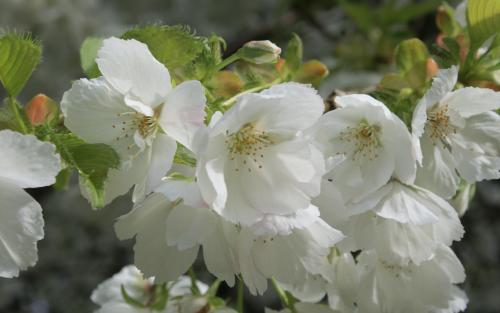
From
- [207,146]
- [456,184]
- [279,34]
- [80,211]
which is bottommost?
[80,211]

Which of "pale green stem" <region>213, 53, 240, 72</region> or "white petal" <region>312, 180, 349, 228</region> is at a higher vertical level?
"pale green stem" <region>213, 53, 240, 72</region>

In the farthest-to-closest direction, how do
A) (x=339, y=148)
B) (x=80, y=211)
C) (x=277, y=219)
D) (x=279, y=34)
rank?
(x=80, y=211) < (x=279, y=34) < (x=339, y=148) < (x=277, y=219)

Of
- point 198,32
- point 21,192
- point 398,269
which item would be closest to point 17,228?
point 21,192

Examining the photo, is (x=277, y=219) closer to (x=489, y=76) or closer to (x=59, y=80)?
(x=489, y=76)

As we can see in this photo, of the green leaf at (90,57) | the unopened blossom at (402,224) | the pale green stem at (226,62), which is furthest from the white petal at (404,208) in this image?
the green leaf at (90,57)

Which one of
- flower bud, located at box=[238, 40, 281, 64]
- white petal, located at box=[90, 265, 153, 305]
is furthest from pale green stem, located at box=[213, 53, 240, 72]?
white petal, located at box=[90, 265, 153, 305]

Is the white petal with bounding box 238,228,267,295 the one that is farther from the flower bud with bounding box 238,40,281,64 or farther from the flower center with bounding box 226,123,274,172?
the flower bud with bounding box 238,40,281,64

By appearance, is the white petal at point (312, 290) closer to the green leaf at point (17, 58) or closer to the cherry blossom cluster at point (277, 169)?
the cherry blossom cluster at point (277, 169)

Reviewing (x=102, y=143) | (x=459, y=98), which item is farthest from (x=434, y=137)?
(x=102, y=143)
